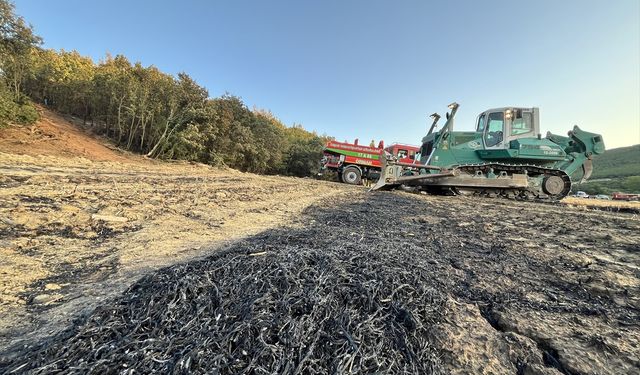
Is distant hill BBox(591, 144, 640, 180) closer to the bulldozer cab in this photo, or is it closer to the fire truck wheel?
the fire truck wheel

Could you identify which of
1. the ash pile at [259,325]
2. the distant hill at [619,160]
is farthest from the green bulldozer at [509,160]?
the distant hill at [619,160]

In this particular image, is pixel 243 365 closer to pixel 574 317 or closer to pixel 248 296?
pixel 248 296

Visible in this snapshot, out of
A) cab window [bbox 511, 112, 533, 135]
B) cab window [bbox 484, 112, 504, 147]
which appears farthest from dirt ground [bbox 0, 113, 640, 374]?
cab window [bbox 511, 112, 533, 135]

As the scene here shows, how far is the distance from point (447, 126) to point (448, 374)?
10540 millimetres

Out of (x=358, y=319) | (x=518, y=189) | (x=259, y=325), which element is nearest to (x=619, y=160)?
(x=518, y=189)

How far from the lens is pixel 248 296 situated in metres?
1.62

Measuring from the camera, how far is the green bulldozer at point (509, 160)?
937 cm

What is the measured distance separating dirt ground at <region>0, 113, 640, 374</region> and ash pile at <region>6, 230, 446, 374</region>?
33 millimetres

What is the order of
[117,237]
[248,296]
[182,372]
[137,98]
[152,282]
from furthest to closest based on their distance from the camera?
[137,98] < [117,237] < [152,282] < [248,296] < [182,372]

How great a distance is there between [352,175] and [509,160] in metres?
9.21

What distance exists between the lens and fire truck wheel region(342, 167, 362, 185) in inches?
697

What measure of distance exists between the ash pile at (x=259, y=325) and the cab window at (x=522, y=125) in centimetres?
993

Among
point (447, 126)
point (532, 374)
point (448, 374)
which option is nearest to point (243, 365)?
point (448, 374)

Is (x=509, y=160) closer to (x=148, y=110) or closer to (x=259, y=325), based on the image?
(x=259, y=325)
